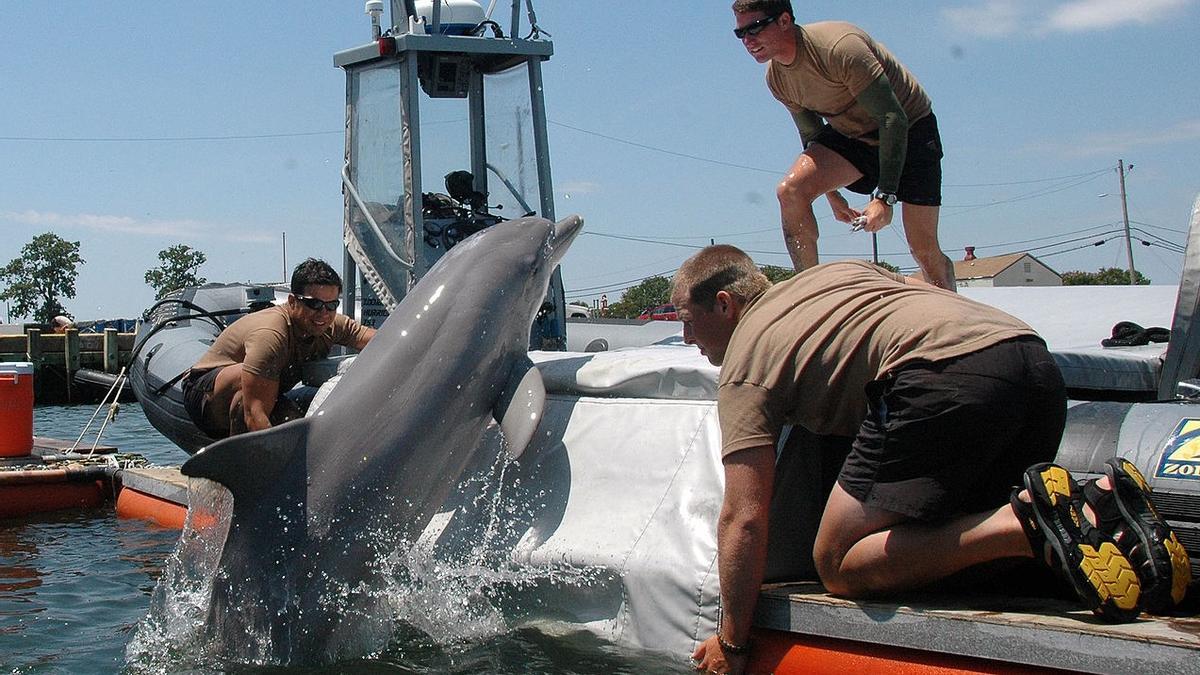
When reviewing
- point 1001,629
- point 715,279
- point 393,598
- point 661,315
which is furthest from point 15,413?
point 661,315

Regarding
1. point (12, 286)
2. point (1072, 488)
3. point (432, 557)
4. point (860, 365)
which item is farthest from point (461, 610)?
point (12, 286)

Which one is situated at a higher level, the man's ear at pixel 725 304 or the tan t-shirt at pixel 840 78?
the tan t-shirt at pixel 840 78

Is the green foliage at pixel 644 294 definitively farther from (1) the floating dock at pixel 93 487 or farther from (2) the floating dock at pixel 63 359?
(1) the floating dock at pixel 93 487

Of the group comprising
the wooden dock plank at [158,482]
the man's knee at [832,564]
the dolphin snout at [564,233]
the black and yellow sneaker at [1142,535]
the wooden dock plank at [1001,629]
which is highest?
the dolphin snout at [564,233]

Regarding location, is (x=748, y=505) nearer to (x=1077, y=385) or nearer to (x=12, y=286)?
(x=1077, y=385)

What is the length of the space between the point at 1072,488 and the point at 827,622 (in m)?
0.86

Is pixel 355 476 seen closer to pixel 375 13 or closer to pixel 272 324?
pixel 272 324

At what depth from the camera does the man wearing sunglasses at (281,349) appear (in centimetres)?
687

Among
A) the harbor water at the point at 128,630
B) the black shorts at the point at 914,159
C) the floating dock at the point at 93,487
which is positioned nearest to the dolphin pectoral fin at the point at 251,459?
the harbor water at the point at 128,630

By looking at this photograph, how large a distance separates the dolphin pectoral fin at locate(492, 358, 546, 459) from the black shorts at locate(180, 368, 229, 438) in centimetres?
307

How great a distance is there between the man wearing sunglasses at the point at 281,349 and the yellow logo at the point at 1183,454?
15.4 ft

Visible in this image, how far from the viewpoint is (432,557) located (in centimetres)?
485

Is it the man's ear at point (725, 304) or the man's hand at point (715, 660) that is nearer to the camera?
the man's hand at point (715, 660)

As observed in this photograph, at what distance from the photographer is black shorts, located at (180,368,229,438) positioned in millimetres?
7605
